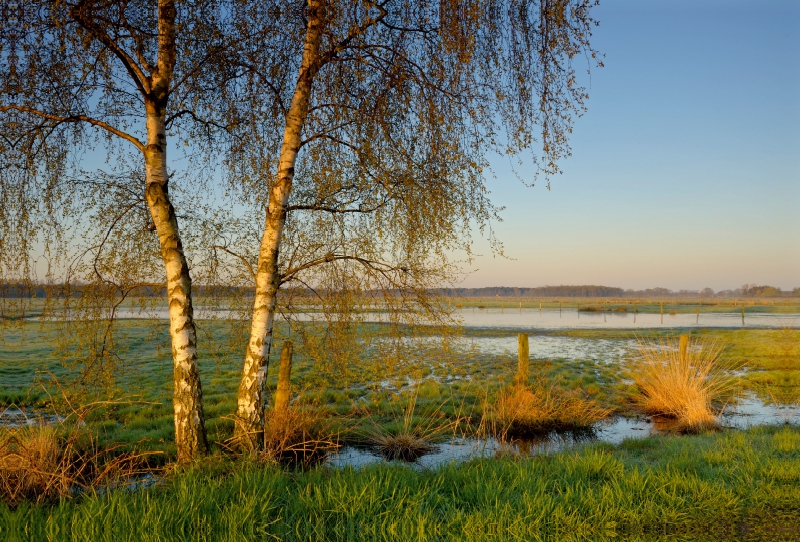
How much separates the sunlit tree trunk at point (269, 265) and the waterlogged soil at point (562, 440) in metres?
1.61

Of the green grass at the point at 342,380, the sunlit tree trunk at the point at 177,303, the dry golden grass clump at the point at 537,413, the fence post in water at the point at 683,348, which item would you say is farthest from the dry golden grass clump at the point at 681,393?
the sunlit tree trunk at the point at 177,303

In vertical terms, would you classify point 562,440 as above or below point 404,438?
below

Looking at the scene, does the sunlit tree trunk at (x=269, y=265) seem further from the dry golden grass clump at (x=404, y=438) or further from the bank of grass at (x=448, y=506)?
the dry golden grass clump at (x=404, y=438)

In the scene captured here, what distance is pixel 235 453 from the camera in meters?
7.04

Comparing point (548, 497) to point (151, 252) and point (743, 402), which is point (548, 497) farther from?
point (743, 402)

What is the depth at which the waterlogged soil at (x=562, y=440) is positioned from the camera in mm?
9156

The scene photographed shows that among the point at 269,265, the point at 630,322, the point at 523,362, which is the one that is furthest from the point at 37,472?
the point at 630,322

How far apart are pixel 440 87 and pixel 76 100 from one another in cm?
503

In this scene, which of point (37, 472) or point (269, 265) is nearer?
point (37, 472)

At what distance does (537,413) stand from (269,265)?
7.11 metres

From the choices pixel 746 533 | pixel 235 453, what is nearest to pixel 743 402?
pixel 746 533

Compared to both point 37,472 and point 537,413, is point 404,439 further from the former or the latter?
point 37,472

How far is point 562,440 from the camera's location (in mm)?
10930

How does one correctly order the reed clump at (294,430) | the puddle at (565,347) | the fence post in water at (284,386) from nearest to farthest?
the reed clump at (294,430)
the fence post in water at (284,386)
the puddle at (565,347)
